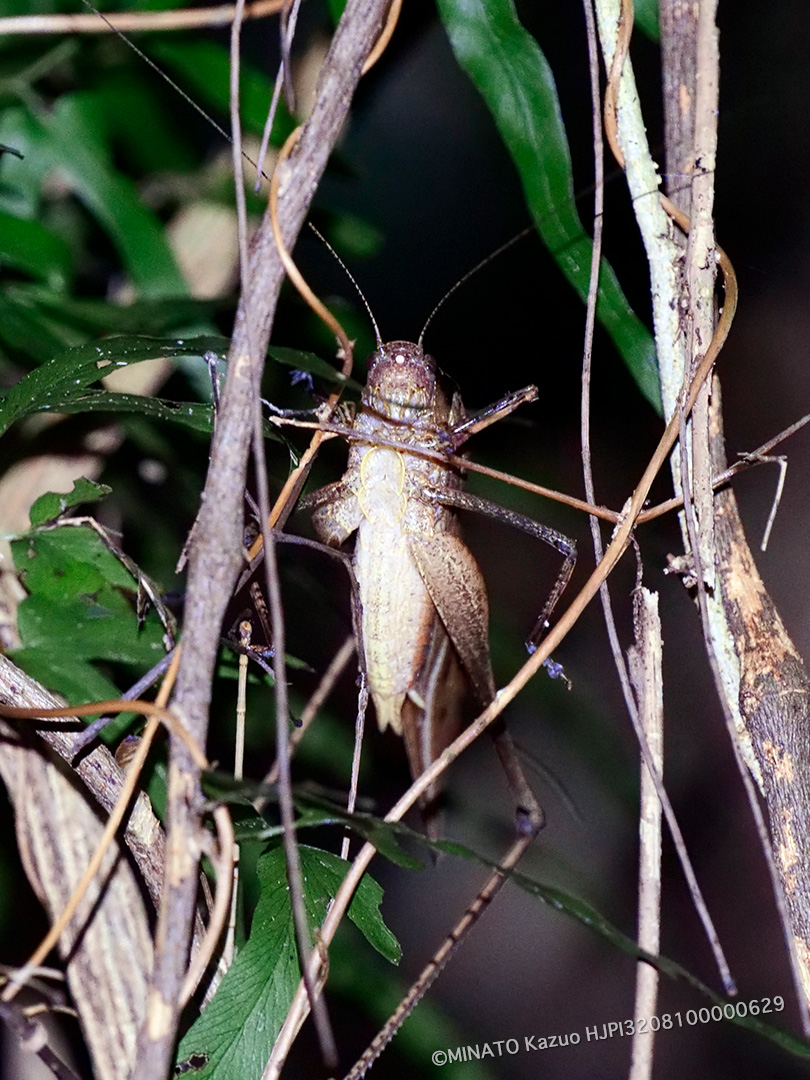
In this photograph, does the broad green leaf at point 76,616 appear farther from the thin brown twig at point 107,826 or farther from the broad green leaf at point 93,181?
the broad green leaf at point 93,181

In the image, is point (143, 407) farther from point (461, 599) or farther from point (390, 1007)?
point (390, 1007)

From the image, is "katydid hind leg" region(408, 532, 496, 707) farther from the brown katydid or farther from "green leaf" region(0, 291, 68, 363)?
"green leaf" region(0, 291, 68, 363)

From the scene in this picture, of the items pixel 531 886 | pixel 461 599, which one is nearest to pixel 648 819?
pixel 531 886

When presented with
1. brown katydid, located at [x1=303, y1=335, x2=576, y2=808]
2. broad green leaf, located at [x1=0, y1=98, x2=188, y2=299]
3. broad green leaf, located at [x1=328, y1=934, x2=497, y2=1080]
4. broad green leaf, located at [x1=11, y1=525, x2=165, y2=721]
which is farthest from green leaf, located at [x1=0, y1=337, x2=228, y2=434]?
broad green leaf, located at [x1=328, y1=934, x2=497, y2=1080]

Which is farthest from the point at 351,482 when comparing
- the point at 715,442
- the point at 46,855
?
the point at 46,855

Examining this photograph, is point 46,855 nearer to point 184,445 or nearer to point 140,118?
point 184,445

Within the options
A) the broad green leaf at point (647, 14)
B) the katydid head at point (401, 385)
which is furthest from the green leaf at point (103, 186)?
the broad green leaf at point (647, 14)
